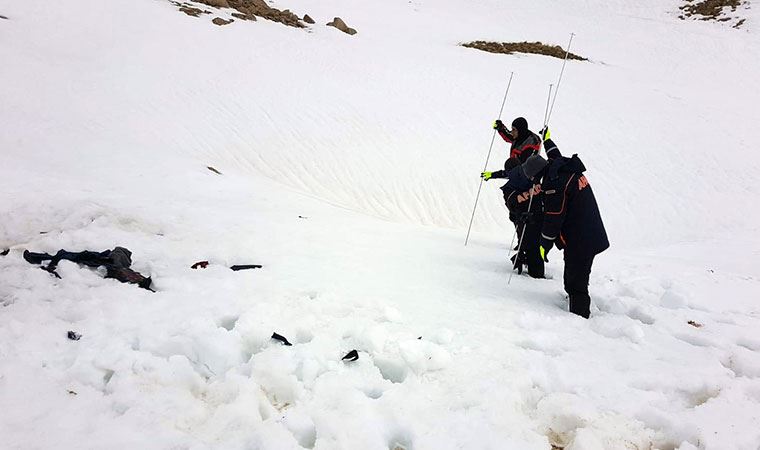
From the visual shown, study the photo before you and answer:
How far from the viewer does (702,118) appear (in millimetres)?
15336

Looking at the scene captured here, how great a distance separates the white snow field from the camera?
2.60 meters

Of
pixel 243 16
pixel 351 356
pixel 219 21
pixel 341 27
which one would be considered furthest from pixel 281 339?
pixel 341 27

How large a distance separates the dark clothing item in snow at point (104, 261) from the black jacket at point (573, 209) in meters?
3.52

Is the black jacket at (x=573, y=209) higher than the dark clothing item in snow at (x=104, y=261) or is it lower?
higher

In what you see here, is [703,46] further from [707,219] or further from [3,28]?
[3,28]

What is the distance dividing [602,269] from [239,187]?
594 centimetres

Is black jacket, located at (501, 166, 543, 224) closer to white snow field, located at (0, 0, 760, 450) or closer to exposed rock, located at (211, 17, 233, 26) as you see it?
white snow field, located at (0, 0, 760, 450)

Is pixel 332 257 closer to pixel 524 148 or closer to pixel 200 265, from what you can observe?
pixel 200 265

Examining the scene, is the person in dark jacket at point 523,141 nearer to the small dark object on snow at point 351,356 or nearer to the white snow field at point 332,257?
the white snow field at point 332,257

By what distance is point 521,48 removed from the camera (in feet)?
80.4

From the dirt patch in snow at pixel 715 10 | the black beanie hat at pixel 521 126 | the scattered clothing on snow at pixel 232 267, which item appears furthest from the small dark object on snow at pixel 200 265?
the dirt patch in snow at pixel 715 10

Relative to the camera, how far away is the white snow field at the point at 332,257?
2596mm

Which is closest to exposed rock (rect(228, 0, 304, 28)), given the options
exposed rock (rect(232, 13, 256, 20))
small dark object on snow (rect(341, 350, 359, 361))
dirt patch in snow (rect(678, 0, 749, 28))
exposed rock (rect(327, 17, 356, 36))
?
exposed rock (rect(232, 13, 256, 20))

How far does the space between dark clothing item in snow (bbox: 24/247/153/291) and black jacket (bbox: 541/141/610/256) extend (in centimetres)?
352
